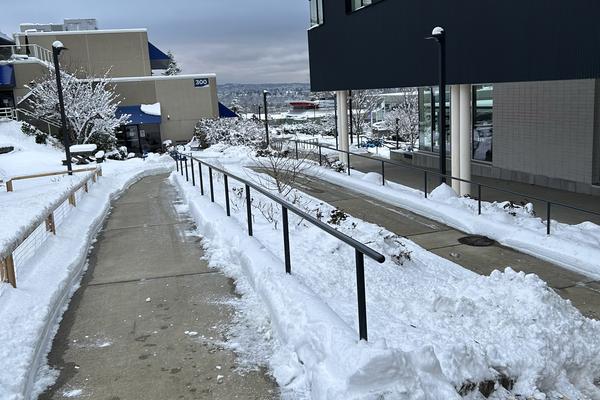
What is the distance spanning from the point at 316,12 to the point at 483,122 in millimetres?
7798

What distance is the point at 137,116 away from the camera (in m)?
42.5

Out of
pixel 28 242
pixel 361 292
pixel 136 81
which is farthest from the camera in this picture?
pixel 136 81

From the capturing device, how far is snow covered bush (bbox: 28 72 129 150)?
3397 centimetres

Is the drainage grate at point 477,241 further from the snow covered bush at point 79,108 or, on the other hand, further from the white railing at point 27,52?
the white railing at point 27,52

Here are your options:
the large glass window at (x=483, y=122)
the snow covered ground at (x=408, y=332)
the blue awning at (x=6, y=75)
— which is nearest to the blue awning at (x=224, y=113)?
the blue awning at (x=6, y=75)

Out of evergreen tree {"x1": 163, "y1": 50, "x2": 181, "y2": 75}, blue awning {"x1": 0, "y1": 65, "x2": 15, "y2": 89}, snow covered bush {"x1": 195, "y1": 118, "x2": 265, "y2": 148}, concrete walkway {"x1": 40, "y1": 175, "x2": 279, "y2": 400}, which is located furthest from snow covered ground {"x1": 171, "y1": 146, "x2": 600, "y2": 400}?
evergreen tree {"x1": 163, "y1": 50, "x2": 181, "y2": 75}

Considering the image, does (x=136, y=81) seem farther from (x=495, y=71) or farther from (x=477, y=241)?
(x=477, y=241)

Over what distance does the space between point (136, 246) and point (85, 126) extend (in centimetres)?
2879

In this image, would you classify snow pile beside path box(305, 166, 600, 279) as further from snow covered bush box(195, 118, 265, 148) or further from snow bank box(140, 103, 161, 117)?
snow bank box(140, 103, 161, 117)

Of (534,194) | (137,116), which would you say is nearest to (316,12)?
(534,194)

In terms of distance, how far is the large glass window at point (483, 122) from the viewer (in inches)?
765

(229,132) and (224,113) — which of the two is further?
(224,113)

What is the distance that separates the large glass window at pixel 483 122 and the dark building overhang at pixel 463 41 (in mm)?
4316

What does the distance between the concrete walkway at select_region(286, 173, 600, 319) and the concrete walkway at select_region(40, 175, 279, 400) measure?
3.99 m
